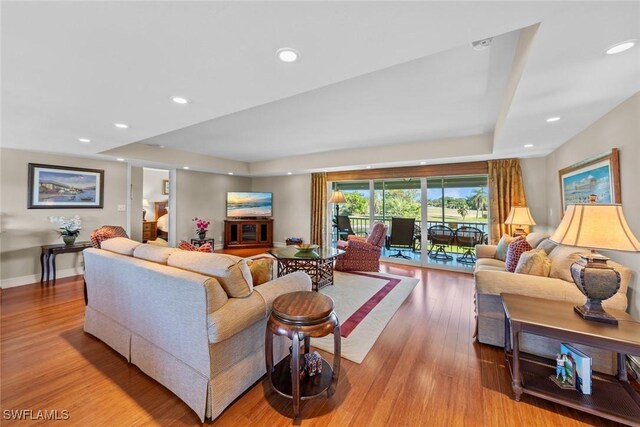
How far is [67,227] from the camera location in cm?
406

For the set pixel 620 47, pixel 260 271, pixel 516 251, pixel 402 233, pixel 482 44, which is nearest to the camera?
pixel 620 47

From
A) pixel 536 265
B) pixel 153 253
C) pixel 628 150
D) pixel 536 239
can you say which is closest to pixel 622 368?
pixel 536 265

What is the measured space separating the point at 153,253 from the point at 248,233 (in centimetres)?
520

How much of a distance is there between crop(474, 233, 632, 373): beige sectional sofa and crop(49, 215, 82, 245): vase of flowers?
577cm

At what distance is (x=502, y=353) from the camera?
88.4 inches

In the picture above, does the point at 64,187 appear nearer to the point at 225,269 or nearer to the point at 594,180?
the point at 225,269

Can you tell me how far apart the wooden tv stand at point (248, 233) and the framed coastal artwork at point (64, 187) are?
115 inches

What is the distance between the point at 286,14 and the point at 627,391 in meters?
3.06

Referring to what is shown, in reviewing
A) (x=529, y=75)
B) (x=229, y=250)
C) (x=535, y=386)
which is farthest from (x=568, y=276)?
(x=229, y=250)

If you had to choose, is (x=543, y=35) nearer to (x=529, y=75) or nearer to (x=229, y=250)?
(x=529, y=75)

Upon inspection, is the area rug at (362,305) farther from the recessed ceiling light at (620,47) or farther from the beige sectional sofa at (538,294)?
the recessed ceiling light at (620,47)

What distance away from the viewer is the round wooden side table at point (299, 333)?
1523 mm

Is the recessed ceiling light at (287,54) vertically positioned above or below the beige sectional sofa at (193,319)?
above

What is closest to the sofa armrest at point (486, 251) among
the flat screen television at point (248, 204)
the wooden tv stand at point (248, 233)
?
the wooden tv stand at point (248, 233)
